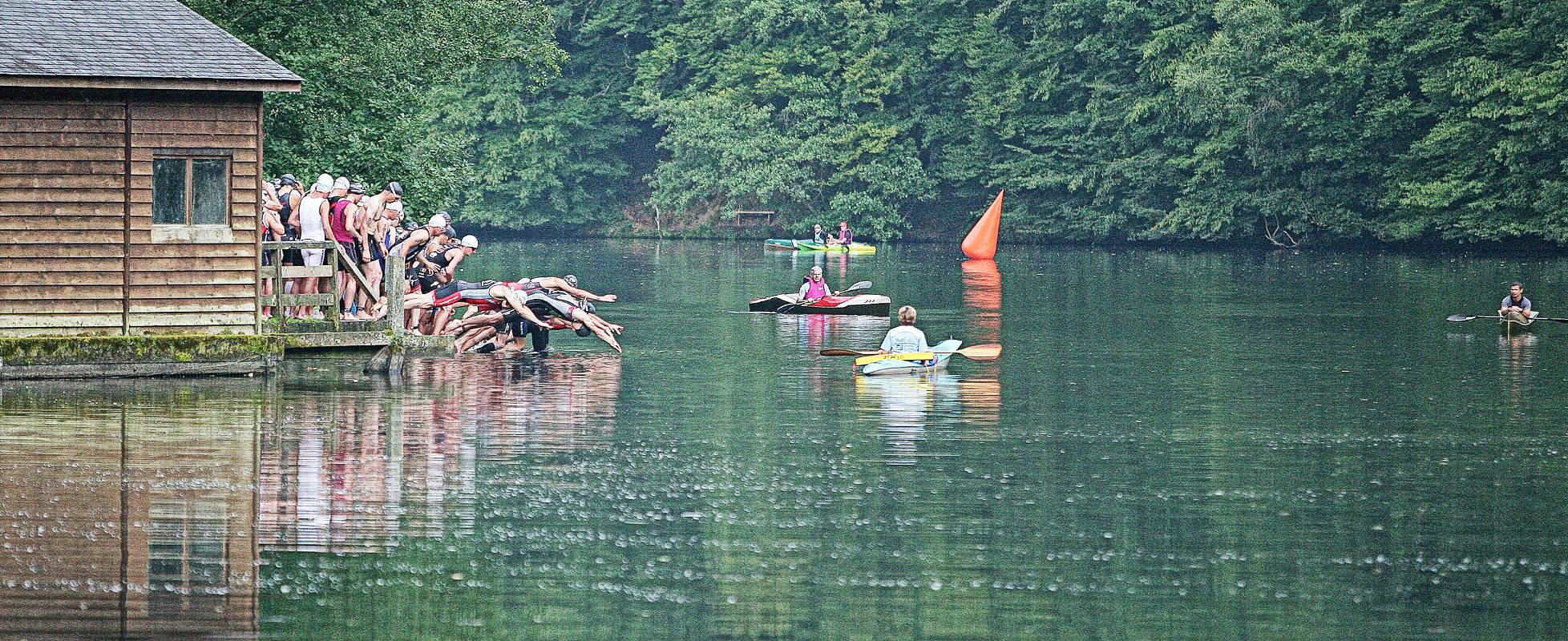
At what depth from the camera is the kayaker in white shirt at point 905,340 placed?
993 inches

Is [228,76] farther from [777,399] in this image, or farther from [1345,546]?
[1345,546]

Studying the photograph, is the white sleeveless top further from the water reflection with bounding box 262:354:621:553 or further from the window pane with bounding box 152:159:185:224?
the water reflection with bounding box 262:354:621:553

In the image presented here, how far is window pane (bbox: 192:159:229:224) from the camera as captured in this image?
878 inches

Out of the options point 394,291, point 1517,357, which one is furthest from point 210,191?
point 1517,357

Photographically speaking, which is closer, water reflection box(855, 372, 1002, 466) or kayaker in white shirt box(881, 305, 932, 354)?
water reflection box(855, 372, 1002, 466)

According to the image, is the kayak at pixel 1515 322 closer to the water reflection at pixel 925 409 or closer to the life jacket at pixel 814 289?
the life jacket at pixel 814 289

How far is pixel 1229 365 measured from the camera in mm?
26719

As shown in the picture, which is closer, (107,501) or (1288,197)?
(107,501)

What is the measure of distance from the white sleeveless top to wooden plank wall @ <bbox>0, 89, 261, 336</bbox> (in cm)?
162

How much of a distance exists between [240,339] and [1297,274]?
3599 cm

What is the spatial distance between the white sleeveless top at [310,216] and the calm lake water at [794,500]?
168 cm

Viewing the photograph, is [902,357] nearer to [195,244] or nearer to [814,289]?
[195,244]

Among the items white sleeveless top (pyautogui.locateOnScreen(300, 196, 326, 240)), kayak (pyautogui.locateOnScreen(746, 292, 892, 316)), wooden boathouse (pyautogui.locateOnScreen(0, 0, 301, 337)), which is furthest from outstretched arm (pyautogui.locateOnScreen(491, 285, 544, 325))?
kayak (pyautogui.locateOnScreen(746, 292, 892, 316))

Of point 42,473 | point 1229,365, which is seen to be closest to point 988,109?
point 1229,365
